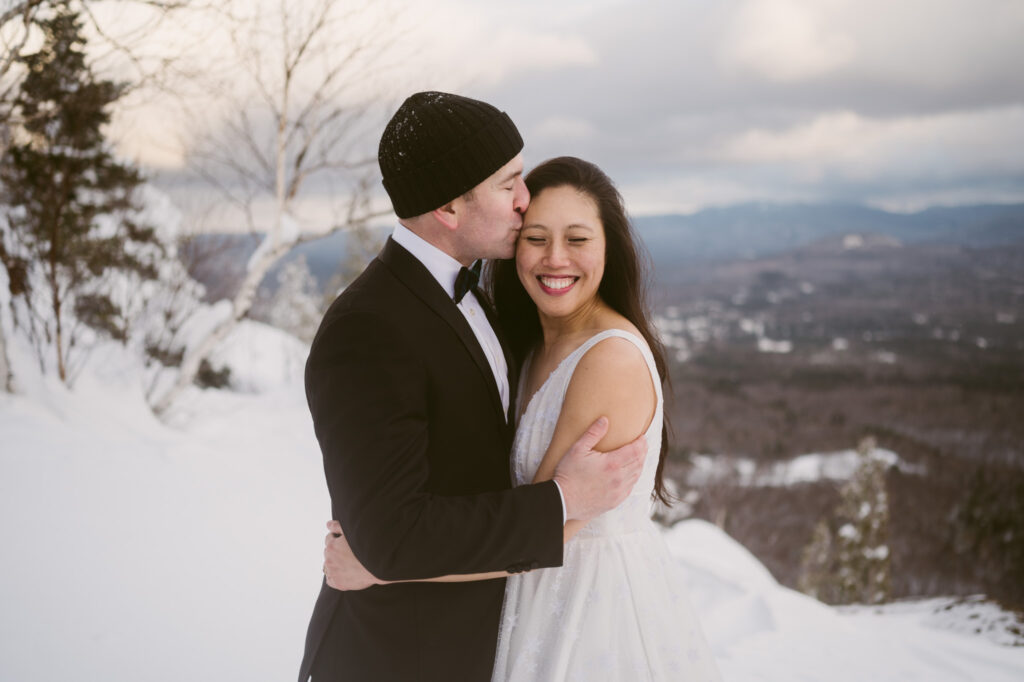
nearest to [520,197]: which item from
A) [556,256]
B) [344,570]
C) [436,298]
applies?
[556,256]

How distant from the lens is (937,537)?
49781 millimetres

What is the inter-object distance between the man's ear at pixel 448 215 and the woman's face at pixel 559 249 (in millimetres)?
336

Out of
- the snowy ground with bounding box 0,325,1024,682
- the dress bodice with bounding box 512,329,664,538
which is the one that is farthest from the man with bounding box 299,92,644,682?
the snowy ground with bounding box 0,325,1024,682

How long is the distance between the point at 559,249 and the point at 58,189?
995 cm

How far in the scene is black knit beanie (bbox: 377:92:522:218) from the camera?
1758 mm

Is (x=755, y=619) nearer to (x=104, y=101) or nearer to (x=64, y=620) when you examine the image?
(x=64, y=620)

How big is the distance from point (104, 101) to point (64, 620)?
250 inches

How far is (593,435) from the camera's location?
5.59 feet

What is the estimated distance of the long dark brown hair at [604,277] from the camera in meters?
2.15

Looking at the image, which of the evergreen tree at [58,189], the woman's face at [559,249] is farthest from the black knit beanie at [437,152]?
the evergreen tree at [58,189]

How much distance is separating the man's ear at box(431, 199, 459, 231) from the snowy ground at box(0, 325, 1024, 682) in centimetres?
349

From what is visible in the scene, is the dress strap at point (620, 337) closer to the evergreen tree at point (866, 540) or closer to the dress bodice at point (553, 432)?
the dress bodice at point (553, 432)

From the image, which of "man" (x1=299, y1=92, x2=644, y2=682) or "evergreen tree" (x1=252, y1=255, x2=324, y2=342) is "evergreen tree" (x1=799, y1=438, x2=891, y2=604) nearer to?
"man" (x1=299, y1=92, x2=644, y2=682)

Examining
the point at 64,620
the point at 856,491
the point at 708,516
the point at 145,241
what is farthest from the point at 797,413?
the point at 64,620
